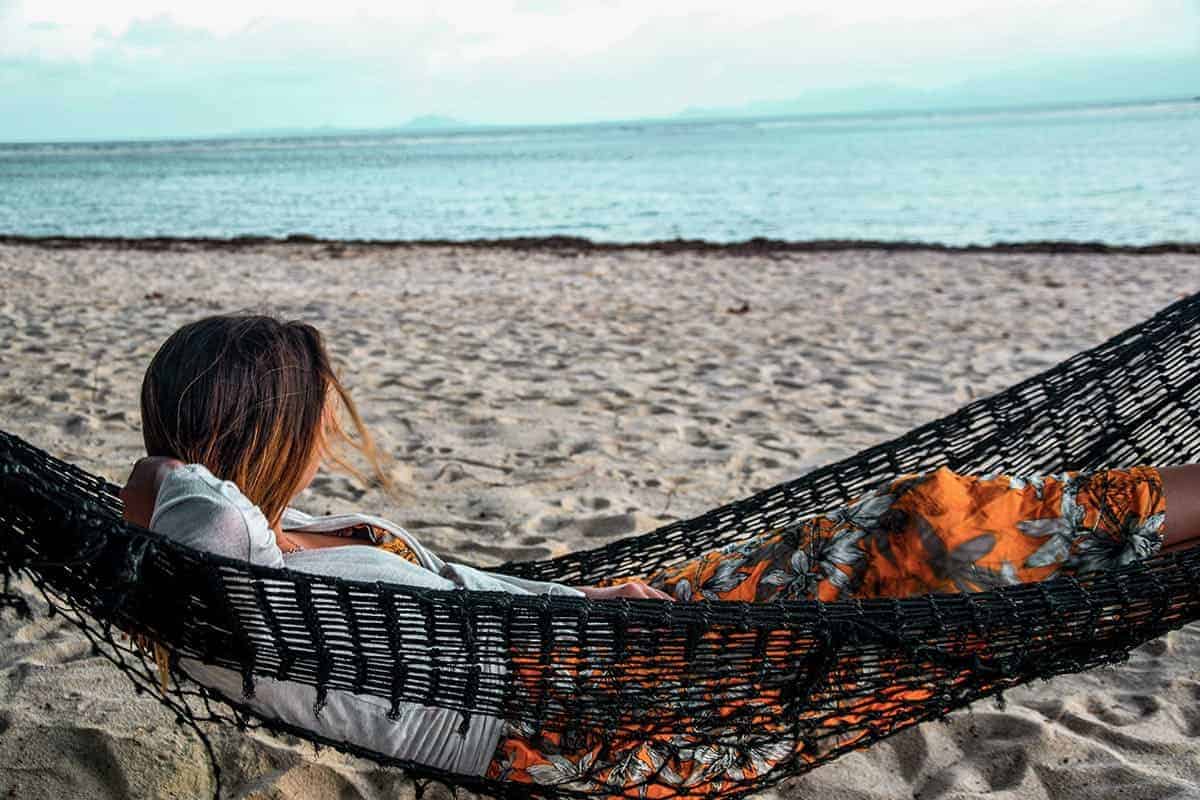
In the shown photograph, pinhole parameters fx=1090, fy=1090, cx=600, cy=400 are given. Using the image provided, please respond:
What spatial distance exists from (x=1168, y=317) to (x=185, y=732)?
1979mm

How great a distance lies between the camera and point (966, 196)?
59.5ft

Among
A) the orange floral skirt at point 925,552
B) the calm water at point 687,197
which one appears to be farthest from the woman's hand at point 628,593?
the calm water at point 687,197

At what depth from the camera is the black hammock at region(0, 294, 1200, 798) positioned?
48.4 inches

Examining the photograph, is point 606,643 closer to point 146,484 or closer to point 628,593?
point 628,593

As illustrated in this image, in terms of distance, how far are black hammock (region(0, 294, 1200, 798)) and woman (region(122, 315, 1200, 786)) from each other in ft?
0.14

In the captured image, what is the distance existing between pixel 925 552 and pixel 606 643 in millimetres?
502

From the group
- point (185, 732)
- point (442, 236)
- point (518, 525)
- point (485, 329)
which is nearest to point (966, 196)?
point (442, 236)

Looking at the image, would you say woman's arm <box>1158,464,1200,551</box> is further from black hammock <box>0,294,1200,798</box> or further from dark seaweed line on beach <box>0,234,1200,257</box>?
dark seaweed line on beach <box>0,234,1200,257</box>

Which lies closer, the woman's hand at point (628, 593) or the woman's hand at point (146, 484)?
the woman's hand at point (146, 484)

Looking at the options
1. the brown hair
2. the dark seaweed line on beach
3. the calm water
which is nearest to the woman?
the brown hair

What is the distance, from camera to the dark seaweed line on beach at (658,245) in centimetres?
952

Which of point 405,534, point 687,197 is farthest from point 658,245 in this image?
point 687,197

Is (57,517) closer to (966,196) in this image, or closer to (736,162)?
(966,196)

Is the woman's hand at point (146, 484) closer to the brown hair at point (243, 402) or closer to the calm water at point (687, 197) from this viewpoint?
the brown hair at point (243, 402)
